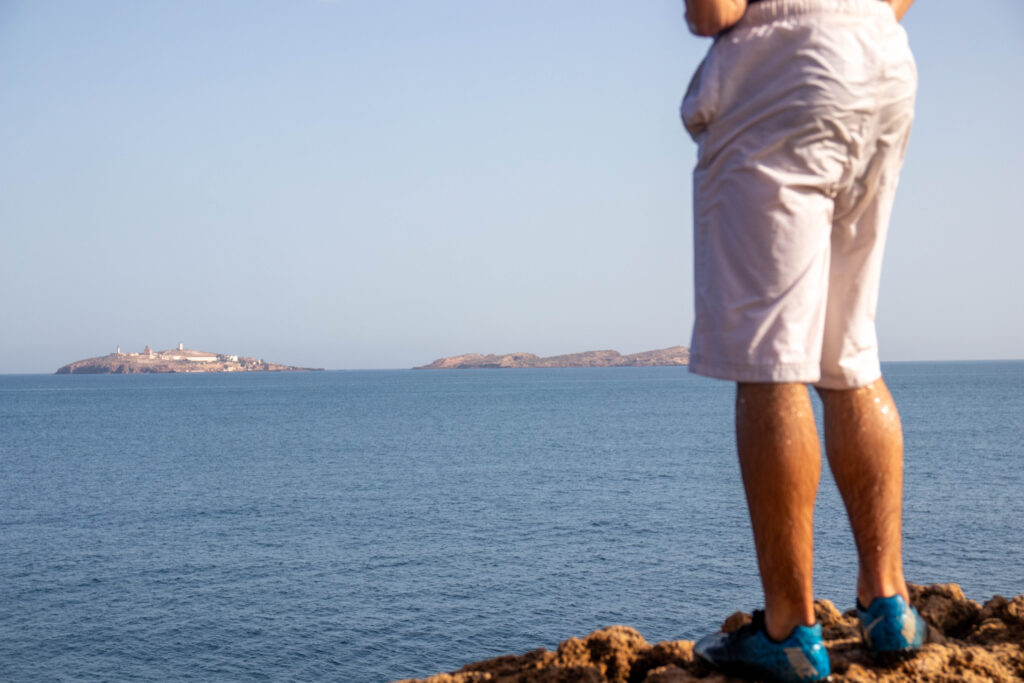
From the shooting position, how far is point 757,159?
2.14 meters

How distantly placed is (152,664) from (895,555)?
25.7m

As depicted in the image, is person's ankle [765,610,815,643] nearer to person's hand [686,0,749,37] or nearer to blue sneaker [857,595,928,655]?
blue sneaker [857,595,928,655]

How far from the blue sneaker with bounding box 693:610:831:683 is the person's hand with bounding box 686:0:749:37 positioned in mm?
1446

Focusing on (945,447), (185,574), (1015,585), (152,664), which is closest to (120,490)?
(185,574)

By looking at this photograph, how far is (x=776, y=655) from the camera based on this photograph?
2.26 metres

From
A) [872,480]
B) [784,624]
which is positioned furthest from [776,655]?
[872,480]

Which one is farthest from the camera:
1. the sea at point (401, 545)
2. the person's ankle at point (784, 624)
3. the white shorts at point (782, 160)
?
the sea at point (401, 545)

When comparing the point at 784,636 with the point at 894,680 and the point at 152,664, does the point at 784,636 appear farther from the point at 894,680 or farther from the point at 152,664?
the point at 152,664

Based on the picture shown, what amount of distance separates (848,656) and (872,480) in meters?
0.51

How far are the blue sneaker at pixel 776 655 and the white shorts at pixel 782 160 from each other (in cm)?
63

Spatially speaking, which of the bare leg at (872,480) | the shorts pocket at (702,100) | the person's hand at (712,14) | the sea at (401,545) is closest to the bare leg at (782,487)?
the bare leg at (872,480)

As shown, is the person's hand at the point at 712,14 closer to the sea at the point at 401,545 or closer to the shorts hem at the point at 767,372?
the shorts hem at the point at 767,372

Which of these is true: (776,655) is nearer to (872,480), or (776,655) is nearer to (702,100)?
(872,480)

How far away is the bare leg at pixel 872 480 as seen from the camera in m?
2.40
